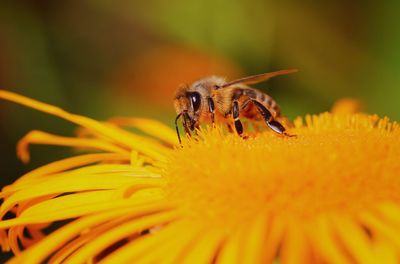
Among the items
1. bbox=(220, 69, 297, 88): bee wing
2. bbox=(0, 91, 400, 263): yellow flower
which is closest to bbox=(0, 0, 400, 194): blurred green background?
bbox=(220, 69, 297, 88): bee wing

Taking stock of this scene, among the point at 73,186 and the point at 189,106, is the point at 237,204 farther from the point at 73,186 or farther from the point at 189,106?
the point at 189,106

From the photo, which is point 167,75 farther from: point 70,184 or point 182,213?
point 182,213

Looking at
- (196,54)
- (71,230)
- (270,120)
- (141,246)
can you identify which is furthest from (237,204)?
(196,54)

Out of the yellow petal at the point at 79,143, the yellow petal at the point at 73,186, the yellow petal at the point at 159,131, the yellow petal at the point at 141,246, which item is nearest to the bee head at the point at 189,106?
the yellow petal at the point at 159,131

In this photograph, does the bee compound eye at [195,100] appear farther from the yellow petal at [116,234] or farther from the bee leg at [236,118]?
the yellow petal at [116,234]

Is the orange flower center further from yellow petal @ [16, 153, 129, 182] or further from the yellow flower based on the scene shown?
yellow petal @ [16, 153, 129, 182]

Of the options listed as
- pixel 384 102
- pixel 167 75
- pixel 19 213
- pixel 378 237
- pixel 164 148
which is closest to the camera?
pixel 378 237

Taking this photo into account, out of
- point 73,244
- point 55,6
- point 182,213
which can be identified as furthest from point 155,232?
point 55,6
